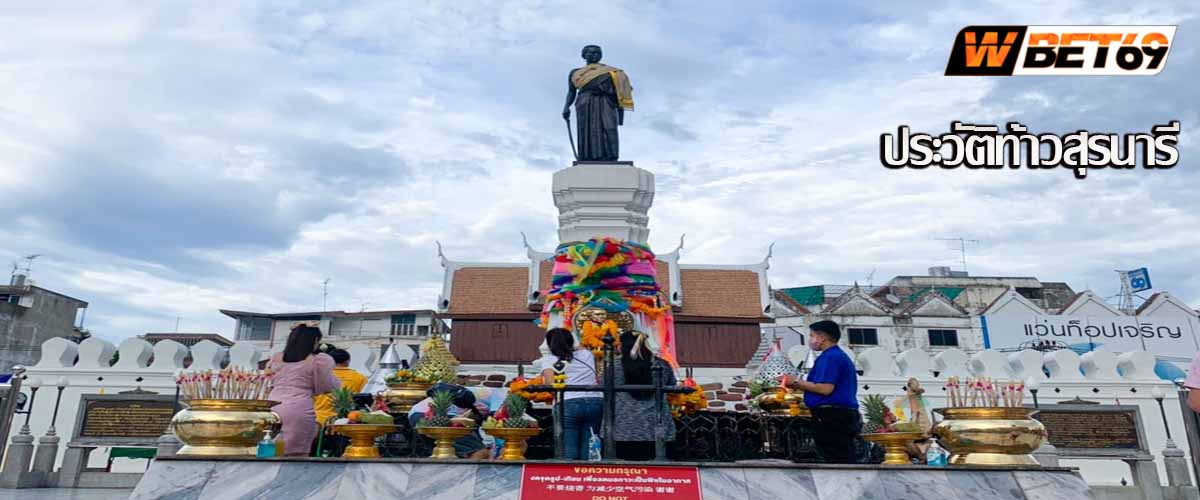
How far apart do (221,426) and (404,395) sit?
3.13m

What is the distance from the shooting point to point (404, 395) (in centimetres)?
771

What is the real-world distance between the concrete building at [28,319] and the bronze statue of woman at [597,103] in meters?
25.0

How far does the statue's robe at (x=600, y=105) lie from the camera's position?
12.9 meters

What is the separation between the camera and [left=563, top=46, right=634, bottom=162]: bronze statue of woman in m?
12.9

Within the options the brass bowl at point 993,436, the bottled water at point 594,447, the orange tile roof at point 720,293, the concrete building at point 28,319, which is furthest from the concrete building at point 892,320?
the concrete building at point 28,319

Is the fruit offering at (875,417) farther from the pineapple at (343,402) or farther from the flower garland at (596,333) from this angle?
the pineapple at (343,402)

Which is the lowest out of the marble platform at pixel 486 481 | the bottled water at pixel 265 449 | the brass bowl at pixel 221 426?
the marble platform at pixel 486 481

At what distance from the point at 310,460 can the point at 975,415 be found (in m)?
4.22

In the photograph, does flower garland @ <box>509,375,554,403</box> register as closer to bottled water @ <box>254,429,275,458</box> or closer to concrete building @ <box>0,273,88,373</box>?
bottled water @ <box>254,429,275,458</box>

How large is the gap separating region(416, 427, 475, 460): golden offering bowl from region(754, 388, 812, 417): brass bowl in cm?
335

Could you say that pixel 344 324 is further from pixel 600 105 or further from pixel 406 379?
pixel 406 379

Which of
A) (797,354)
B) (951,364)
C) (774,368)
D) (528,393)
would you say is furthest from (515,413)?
(951,364)

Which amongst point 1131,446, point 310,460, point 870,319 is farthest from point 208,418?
point 870,319

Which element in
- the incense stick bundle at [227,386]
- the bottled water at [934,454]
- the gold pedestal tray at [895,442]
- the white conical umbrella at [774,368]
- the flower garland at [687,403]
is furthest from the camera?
the white conical umbrella at [774,368]
